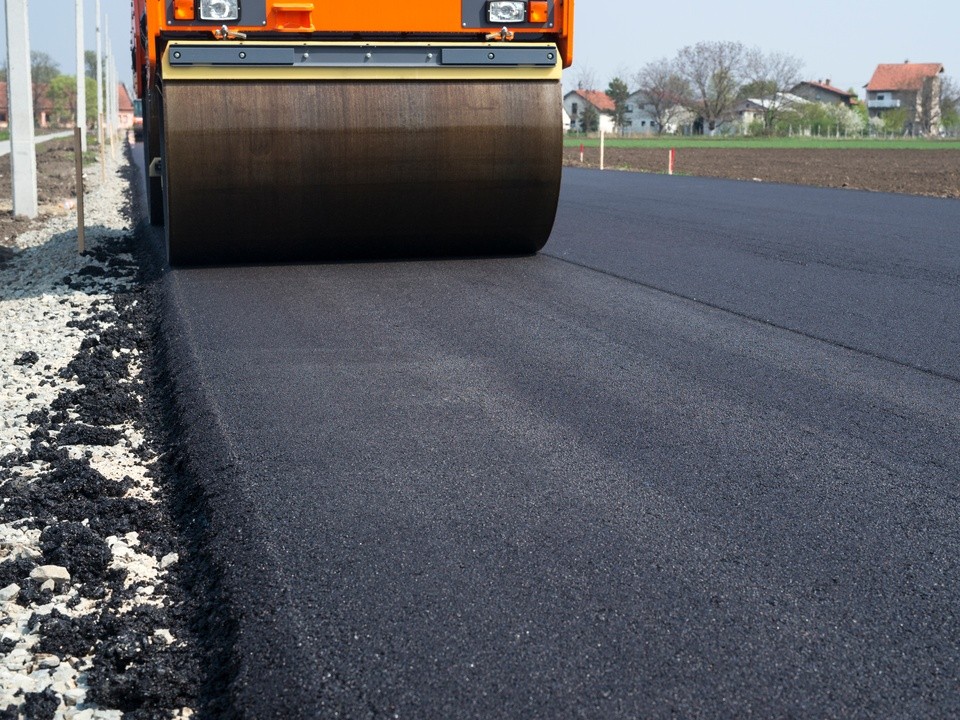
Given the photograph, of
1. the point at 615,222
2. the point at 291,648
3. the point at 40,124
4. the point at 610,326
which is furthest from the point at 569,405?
the point at 40,124

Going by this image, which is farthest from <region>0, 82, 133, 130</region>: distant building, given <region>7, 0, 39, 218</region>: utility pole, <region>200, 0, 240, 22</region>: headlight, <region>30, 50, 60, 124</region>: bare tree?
<region>200, 0, 240, 22</region>: headlight

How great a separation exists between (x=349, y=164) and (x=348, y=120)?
306mm

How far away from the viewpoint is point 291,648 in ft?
9.20

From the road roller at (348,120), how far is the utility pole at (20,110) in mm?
7395

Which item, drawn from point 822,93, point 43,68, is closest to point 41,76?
point 43,68

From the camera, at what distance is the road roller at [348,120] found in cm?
788

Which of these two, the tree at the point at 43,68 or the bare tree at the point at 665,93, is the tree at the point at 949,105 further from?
the tree at the point at 43,68

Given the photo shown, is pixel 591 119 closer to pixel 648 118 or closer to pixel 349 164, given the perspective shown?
pixel 648 118

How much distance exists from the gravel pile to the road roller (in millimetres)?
1220

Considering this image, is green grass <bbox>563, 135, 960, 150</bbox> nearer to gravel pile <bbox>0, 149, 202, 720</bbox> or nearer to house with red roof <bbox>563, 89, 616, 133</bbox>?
gravel pile <bbox>0, 149, 202, 720</bbox>

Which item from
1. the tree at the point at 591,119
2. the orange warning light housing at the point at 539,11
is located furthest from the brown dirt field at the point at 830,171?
the tree at the point at 591,119

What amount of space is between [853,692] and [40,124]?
12562cm

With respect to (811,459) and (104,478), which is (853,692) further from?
(104,478)

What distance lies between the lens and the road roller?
7883 millimetres
